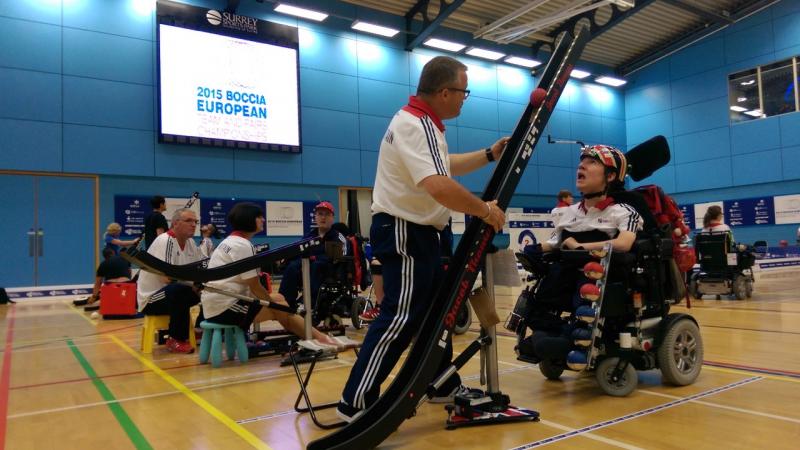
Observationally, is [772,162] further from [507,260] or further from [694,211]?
[507,260]

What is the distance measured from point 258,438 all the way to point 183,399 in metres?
0.91

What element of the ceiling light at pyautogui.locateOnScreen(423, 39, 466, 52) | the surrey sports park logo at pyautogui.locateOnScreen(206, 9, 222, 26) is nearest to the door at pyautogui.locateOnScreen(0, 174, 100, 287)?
the surrey sports park logo at pyautogui.locateOnScreen(206, 9, 222, 26)

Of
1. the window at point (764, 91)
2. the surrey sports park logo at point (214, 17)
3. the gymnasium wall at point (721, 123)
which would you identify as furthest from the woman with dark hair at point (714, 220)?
the surrey sports park logo at point (214, 17)

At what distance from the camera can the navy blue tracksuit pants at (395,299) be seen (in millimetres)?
1974

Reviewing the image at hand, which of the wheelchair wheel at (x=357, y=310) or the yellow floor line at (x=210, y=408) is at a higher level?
the wheelchair wheel at (x=357, y=310)

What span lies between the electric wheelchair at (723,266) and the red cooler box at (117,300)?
7.74 metres

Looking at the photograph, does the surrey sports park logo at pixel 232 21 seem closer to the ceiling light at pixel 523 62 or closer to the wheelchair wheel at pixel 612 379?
the ceiling light at pixel 523 62

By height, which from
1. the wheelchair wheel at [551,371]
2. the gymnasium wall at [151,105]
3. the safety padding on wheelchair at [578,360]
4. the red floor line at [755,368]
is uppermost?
the gymnasium wall at [151,105]

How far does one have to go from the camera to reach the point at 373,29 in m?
12.7

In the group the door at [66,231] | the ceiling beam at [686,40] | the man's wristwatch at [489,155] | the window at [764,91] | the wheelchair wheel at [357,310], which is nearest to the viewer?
the man's wristwatch at [489,155]

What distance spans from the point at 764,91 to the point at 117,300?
16.1 metres

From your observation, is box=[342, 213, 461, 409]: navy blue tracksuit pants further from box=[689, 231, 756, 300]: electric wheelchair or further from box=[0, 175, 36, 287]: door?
box=[0, 175, 36, 287]: door

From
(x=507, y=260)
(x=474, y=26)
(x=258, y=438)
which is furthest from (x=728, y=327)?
(x=474, y=26)

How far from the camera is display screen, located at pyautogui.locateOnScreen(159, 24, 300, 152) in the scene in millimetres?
10312
